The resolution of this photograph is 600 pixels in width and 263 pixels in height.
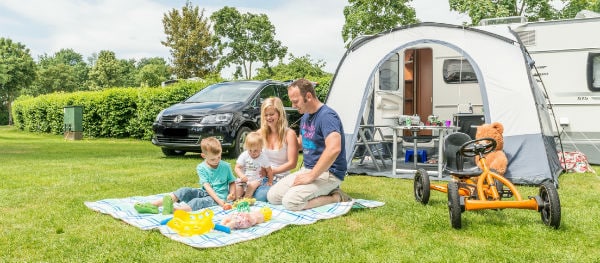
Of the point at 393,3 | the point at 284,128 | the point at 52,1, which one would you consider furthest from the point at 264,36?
the point at 284,128

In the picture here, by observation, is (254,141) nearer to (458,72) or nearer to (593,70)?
(458,72)

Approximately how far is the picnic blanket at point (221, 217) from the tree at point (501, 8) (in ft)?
57.5

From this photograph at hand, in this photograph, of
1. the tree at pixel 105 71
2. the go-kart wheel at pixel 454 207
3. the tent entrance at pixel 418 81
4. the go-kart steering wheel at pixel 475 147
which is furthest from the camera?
the tree at pixel 105 71

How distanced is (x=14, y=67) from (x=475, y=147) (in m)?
40.5

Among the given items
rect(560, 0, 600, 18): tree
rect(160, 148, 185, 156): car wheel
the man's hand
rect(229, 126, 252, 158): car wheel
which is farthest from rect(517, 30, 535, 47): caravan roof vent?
→ rect(560, 0, 600, 18): tree

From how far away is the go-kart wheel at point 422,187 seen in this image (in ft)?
16.6

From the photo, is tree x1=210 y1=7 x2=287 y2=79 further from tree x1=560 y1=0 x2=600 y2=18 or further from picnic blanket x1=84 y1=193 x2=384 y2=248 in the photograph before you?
picnic blanket x1=84 y1=193 x2=384 y2=248

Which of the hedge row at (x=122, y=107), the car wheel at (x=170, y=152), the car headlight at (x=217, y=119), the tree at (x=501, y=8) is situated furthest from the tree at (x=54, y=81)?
the car headlight at (x=217, y=119)

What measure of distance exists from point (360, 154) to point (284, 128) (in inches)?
150

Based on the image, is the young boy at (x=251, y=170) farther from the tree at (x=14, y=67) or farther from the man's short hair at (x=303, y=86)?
the tree at (x=14, y=67)

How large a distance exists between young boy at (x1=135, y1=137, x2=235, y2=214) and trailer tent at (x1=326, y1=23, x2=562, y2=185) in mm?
2753

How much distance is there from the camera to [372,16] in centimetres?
2525

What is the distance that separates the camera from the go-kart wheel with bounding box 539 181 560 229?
395 cm

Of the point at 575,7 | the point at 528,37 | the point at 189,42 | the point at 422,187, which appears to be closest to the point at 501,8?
the point at 575,7
